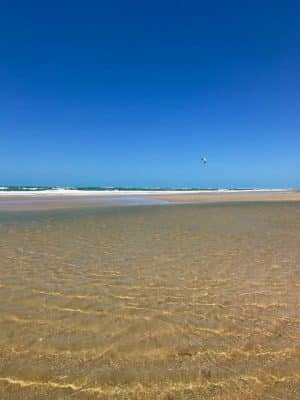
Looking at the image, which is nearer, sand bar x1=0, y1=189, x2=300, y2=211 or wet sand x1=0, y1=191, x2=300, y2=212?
wet sand x1=0, y1=191, x2=300, y2=212

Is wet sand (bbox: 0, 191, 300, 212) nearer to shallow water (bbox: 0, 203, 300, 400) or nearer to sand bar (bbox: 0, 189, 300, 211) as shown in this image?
sand bar (bbox: 0, 189, 300, 211)

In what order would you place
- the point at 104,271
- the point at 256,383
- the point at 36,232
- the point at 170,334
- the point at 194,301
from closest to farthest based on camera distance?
the point at 256,383, the point at 170,334, the point at 194,301, the point at 104,271, the point at 36,232

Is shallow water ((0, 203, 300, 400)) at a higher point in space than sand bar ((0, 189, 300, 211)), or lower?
lower

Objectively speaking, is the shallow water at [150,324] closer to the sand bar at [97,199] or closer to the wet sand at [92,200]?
the wet sand at [92,200]

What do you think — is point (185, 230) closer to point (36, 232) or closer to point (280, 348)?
point (36, 232)

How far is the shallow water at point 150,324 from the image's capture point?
3.08m

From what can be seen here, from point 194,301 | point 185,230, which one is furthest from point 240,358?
point 185,230

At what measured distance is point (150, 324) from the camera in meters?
4.39

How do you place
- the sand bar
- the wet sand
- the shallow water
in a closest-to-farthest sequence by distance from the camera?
the shallow water → the wet sand → the sand bar

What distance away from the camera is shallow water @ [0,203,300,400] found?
10.1 feet

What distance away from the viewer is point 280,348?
12.1 ft

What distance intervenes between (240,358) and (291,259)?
5.21 m

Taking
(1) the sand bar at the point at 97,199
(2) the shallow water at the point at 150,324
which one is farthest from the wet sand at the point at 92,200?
(2) the shallow water at the point at 150,324

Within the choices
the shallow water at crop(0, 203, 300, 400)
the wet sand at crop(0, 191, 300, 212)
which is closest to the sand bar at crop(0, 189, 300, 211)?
the wet sand at crop(0, 191, 300, 212)
